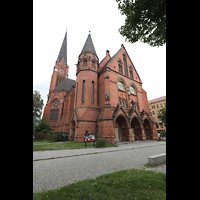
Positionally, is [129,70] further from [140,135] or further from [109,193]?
[109,193]

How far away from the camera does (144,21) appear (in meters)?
5.09

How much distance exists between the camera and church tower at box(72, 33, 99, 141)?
1698 cm

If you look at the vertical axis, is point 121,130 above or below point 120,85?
below

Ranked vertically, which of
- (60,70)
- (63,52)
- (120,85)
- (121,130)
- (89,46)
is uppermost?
(63,52)

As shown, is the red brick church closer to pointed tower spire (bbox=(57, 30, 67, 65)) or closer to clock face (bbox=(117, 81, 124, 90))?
clock face (bbox=(117, 81, 124, 90))

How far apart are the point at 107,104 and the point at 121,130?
17.4ft

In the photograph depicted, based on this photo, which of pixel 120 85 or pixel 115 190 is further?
pixel 120 85

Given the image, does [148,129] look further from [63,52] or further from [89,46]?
[63,52]

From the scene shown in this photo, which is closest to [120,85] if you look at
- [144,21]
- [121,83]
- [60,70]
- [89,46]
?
[121,83]

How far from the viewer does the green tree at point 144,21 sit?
4324 mm

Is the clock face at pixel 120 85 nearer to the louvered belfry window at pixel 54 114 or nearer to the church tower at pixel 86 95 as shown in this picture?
the church tower at pixel 86 95

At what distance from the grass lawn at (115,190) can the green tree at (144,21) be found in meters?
5.60
